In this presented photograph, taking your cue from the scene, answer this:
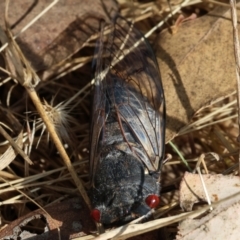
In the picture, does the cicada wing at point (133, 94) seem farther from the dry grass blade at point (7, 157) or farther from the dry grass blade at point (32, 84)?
the dry grass blade at point (7, 157)

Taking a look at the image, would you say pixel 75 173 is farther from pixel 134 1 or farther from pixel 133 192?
pixel 134 1

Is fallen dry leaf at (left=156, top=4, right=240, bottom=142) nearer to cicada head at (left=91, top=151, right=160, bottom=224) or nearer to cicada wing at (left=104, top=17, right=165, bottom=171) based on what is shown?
cicada wing at (left=104, top=17, right=165, bottom=171)

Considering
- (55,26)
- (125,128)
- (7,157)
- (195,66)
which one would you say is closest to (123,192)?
(125,128)

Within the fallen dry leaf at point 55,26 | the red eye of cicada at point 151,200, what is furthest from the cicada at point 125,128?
the fallen dry leaf at point 55,26

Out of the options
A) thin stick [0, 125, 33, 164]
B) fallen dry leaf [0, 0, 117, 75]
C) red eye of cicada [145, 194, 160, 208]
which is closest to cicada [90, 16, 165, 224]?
red eye of cicada [145, 194, 160, 208]

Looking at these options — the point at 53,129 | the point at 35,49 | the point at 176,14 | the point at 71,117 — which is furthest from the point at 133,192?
the point at 176,14

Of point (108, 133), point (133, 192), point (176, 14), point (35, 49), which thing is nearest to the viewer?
point (133, 192)

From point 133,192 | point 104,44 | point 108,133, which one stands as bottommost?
point 133,192

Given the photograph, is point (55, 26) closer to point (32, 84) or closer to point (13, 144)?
point (32, 84)
